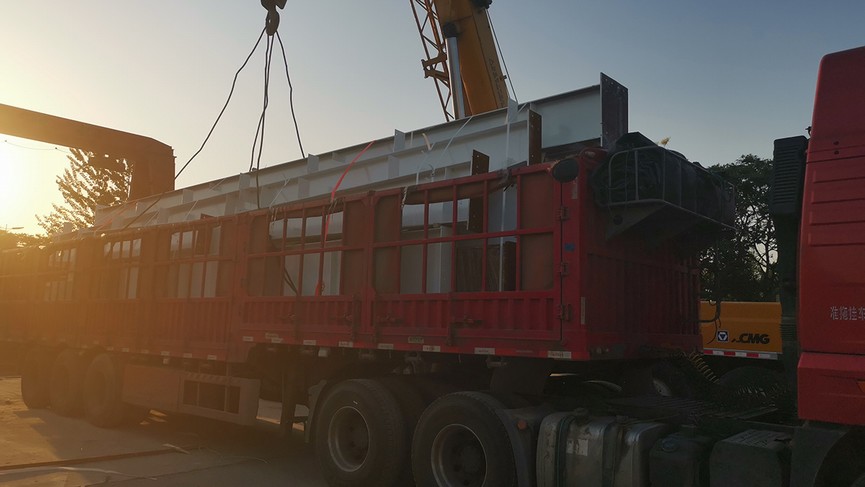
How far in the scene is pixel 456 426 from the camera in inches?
204

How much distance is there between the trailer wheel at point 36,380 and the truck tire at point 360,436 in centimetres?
772

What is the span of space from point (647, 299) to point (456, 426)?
1.97 metres

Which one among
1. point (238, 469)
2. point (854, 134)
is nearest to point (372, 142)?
point (238, 469)

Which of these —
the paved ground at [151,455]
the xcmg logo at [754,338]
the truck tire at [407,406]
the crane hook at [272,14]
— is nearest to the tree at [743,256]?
the truck tire at [407,406]

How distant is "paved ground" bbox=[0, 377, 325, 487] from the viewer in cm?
671

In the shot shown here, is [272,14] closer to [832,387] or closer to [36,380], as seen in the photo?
[832,387]

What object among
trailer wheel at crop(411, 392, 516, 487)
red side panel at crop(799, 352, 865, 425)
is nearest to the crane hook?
trailer wheel at crop(411, 392, 516, 487)

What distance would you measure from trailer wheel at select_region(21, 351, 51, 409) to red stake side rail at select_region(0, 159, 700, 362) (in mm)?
3833

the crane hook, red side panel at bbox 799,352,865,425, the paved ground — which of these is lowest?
the paved ground

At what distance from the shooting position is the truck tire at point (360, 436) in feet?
18.6

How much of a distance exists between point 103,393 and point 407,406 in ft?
20.5

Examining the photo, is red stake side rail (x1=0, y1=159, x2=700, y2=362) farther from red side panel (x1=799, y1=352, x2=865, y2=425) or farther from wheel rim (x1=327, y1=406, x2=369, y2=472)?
red side panel (x1=799, y1=352, x2=865, y2=425)

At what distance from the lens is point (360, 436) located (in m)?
6.12

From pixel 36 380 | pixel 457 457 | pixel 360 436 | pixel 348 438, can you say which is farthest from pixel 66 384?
pixel 457 457
